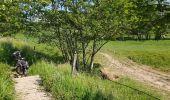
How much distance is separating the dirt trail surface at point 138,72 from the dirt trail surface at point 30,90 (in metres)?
12.3

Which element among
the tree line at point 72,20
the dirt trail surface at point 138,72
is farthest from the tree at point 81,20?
the dirt trail surface at point 138,72

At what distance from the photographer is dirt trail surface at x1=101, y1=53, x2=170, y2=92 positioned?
90.2ft

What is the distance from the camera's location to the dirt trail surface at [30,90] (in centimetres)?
1223

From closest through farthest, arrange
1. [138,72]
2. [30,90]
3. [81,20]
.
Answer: [30,90] < [81,20] < [138,72]

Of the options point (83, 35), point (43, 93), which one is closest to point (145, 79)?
point (83, 35)

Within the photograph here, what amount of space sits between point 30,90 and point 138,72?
1887cm

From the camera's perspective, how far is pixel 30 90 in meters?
13.3

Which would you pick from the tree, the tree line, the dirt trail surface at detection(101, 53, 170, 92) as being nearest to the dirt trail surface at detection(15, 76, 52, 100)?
the tree line

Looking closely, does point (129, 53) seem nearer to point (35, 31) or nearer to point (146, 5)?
point (35, 31)

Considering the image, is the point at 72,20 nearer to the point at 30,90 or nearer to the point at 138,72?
the point at 30,90

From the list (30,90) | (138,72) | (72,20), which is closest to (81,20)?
(72,20)

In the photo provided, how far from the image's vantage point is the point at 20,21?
80.5 feet

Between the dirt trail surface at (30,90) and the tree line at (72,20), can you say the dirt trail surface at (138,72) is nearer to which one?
the tree line at (72,20)

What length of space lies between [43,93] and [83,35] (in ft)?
32.8
